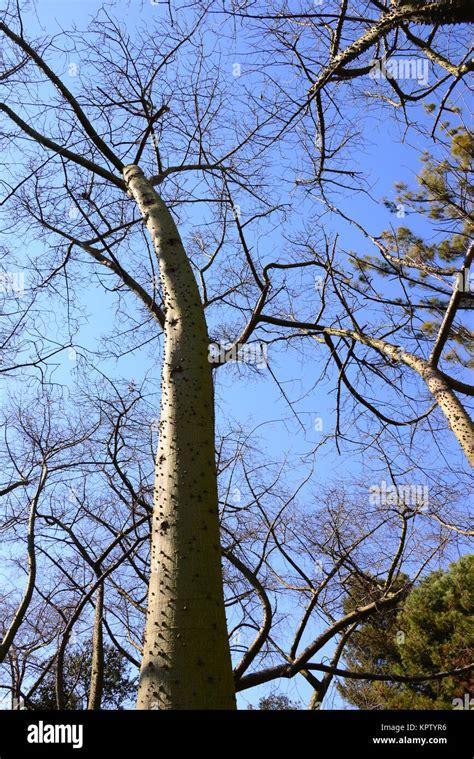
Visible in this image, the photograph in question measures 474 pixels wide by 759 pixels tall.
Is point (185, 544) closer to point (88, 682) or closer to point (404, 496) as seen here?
point (404, 496)

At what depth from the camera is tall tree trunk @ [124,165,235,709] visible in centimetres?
181

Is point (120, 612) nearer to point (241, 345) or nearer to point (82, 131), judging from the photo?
point (241, 345)

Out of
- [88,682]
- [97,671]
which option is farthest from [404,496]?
[88,682]
